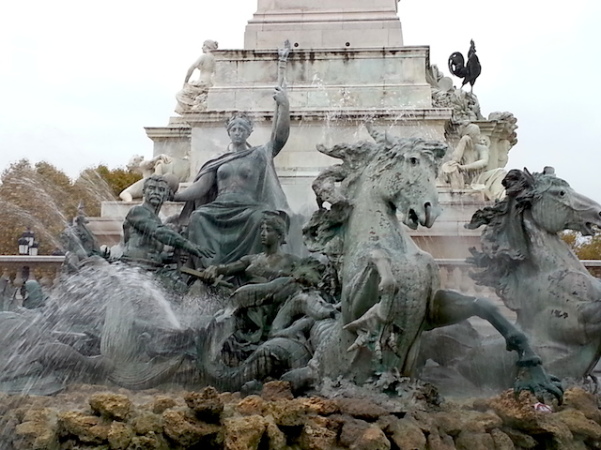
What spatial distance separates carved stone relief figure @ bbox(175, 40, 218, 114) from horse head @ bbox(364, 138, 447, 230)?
8.61 metres

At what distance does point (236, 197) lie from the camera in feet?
23.9

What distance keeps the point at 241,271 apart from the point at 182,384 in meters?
1.62

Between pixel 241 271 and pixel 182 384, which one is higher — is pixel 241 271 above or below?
above

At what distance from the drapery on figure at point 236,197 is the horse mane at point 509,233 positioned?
229 centimetres

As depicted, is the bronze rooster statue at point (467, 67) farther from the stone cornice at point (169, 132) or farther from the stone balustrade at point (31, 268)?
the stone balustrade at point (31, 268)

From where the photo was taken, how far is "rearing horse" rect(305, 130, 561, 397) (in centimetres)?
408

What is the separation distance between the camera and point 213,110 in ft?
38.3

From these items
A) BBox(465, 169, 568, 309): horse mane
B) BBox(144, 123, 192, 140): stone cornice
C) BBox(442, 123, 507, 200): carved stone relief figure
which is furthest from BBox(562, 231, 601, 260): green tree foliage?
BBox(465, 169, 568, 309): horse mane

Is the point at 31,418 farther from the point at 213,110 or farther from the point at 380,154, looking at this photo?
the point at 213,110

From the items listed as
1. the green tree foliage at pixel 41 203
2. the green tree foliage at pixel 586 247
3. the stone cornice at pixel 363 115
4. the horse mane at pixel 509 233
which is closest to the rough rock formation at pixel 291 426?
the horse mane at pixel 509 233

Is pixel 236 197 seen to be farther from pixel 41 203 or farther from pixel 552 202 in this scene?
pixel 41 203

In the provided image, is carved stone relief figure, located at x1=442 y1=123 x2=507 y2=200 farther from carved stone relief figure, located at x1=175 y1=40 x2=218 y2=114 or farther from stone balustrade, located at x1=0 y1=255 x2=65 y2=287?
stone balustrade, located at x1=0 y1=255 x2=65 y2=287

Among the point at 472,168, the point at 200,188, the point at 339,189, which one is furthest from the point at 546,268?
the point at 472,168

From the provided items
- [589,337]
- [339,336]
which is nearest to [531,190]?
[589,337]
